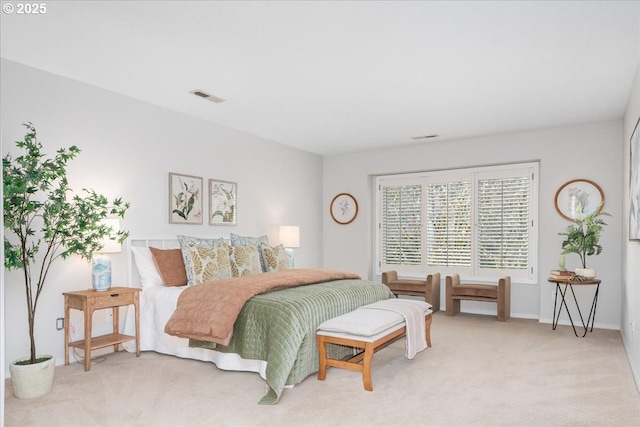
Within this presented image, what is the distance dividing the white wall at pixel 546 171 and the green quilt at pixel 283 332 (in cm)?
325

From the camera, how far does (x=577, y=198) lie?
17.8 feet

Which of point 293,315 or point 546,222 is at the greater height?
point 546,222

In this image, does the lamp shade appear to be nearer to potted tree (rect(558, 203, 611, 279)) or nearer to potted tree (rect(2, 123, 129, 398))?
potted tree (rect(2, 123, 129, 398))

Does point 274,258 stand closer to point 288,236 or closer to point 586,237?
point 288,236

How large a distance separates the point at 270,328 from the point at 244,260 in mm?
1630

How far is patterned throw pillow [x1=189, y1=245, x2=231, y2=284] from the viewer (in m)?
4.25

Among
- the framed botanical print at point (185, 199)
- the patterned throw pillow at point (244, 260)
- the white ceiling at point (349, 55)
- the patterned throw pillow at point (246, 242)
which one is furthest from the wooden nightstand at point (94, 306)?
the white ceiling at point (349, 55)

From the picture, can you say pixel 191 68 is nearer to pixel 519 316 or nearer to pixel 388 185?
pixel 388 185

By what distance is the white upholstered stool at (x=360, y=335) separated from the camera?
10.2 feet

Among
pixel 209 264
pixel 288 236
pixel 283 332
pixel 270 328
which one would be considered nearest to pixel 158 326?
pixel 209 264

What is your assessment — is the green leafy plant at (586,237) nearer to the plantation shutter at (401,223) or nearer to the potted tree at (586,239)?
the potted tree at (586,239)

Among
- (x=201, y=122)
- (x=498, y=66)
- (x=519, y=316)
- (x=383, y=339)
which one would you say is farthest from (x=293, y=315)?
(x=519, y=316)

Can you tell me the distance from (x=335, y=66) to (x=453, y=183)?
11.5ft

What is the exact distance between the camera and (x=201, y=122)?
5219 millimetres
